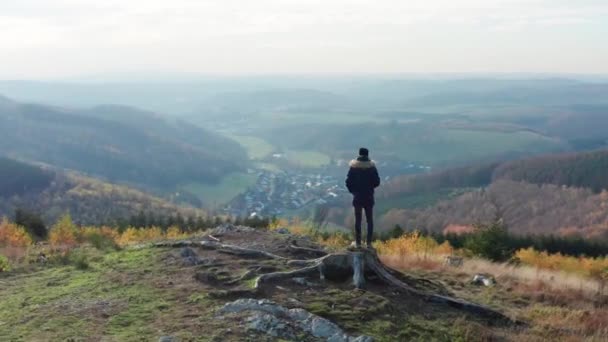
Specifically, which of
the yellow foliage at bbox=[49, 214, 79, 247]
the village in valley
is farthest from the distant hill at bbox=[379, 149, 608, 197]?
the yellow foliage at bbox=[49, 214, 79, 247]

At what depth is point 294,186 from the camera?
140500mm

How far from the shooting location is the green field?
13395 cm

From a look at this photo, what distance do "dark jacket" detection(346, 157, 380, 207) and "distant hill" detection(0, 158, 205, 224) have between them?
76583mm

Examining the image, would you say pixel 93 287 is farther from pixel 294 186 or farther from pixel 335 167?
pixel 335 167

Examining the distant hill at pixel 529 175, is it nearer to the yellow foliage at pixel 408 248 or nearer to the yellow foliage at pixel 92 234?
the yellow foliage at pixel 408 248

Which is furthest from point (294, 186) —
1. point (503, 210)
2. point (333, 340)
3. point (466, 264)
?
point (333, 340)

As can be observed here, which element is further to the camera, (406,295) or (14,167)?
(14,167)

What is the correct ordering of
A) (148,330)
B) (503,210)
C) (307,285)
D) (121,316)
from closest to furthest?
(148,330)
(121,316)
(307,285)
(503,210)

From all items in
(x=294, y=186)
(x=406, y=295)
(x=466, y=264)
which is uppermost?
(x=406, y=295)

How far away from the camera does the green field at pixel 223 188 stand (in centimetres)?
13395

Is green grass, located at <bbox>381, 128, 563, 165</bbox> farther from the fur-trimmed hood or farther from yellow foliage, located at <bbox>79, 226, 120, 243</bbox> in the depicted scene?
the fur-trimmed hood

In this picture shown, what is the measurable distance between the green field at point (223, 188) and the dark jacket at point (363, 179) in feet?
377

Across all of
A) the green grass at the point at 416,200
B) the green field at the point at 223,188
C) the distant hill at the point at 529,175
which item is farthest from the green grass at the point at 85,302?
the green field at the point at 223,188

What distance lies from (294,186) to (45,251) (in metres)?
123
